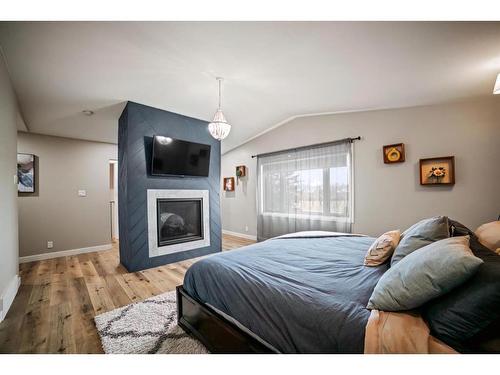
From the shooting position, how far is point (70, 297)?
2.41 metres

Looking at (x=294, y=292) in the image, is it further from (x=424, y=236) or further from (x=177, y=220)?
(x=177, y=220)

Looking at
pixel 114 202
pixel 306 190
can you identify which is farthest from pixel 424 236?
pixel 114 202

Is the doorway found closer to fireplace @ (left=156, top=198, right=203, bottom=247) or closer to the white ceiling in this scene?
the white ceiling

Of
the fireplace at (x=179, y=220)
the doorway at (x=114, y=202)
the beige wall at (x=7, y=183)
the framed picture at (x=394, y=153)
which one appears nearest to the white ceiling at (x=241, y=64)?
the beige wall at (x=7, y=183)

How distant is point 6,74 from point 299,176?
416 centimetres

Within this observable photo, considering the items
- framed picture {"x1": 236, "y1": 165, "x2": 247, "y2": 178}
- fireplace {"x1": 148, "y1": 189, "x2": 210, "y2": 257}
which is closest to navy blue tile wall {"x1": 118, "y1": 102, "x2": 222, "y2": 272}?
fireplace {"x1": 148, "y1": 189, "x2": 210, "y2": 257}

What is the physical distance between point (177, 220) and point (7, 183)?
2.03 m

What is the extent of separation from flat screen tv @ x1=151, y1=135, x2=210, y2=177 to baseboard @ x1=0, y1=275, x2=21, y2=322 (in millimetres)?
1925

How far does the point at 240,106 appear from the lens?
143 inches

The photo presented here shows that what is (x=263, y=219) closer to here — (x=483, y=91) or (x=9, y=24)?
(x=483, y=91)

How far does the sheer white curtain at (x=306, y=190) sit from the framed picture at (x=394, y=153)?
53 centimetres

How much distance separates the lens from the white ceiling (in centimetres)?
173

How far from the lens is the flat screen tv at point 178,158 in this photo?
3.38 m
